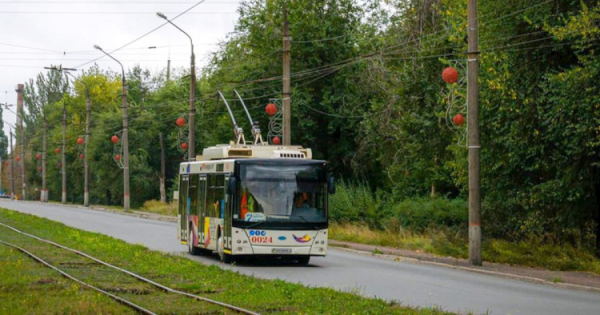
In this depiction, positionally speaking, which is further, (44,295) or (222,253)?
(222,253)

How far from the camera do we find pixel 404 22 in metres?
40.3

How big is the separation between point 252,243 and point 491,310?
10034 millimetres

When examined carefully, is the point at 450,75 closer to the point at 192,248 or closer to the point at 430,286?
the point at 430,286

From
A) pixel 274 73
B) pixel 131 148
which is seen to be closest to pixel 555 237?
pixel 274 73

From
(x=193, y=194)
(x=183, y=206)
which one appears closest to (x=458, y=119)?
(x=193, y=194)

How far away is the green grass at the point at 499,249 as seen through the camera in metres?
24.5

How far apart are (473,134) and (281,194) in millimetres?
5160

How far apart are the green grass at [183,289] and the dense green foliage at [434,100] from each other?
9.03 m

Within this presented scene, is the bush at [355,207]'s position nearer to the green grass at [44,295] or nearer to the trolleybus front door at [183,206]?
the trolleybus front door at [183,206]

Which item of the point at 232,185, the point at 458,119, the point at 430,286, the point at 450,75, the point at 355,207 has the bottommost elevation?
the point at 430,286

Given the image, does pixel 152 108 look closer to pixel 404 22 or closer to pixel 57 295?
pixel 404 22

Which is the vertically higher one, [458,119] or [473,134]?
[458,119]

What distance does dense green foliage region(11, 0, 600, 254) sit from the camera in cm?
2525

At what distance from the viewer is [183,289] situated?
60.2 feet
